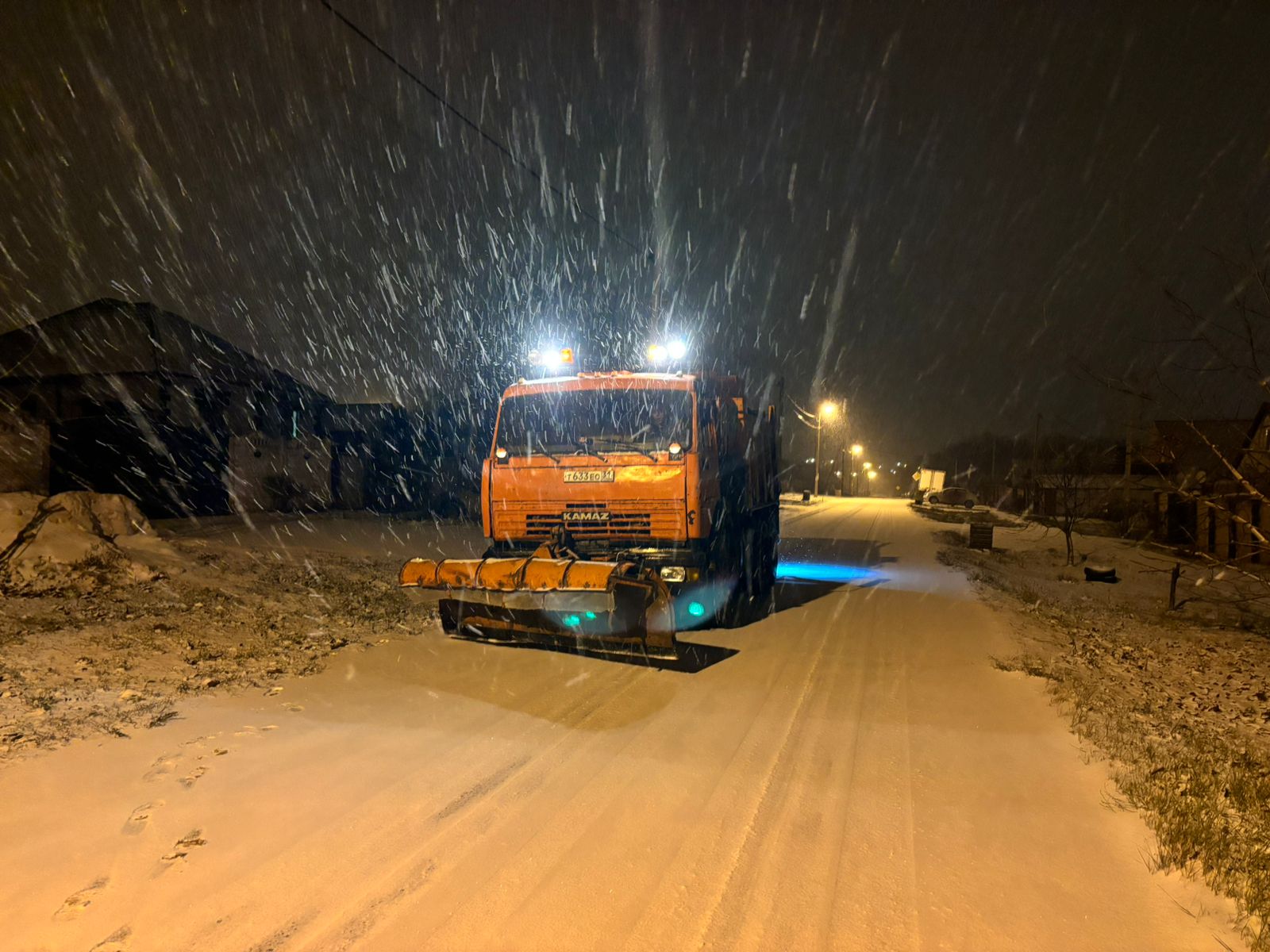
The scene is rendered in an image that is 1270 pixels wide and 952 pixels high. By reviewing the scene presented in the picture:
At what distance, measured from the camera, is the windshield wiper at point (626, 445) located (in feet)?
26.2

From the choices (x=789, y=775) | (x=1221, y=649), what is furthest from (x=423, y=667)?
(x=1221, y=649)

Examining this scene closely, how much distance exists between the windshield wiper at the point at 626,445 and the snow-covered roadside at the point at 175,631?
10.2 ft

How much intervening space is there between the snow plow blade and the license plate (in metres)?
0.88

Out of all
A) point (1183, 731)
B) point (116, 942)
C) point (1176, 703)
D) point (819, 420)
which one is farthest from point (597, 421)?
point (819, 420)

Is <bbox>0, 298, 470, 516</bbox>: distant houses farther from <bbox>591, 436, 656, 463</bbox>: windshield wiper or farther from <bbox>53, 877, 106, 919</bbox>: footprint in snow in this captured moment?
<bbox>53, 877, 106, 919</bbox>: footprint in snow

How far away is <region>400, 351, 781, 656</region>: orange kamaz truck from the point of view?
269 inches

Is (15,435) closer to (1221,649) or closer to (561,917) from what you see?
(561,917)

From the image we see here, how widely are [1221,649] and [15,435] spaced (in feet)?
64.8

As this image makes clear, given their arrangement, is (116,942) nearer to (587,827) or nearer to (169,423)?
(587,827)

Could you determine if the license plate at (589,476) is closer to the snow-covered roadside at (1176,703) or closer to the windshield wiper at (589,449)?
the windshield wiper at (589,449)

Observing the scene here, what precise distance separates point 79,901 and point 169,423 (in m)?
21.9

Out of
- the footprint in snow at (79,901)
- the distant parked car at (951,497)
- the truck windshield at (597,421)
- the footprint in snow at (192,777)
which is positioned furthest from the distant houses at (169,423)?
the distant parked car at (951,497)

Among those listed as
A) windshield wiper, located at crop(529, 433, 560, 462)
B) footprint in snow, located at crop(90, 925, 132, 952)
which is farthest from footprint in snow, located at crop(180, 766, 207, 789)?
windshield wiper, located at crop(529, 433, 560, 462)

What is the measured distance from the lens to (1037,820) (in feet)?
12.8
